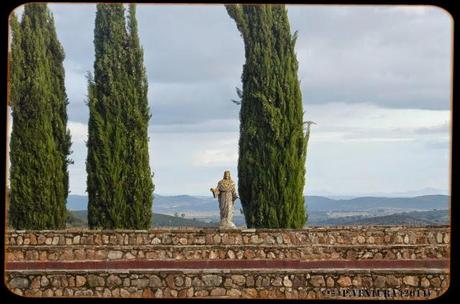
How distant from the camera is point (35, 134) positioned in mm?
22062

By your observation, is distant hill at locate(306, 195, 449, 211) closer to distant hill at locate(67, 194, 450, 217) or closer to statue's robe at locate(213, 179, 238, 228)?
distant hill at locate(67, 194, 450, 217)

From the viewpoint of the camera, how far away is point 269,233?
18625 mm

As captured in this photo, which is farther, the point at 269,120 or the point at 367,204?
the point at 367,204

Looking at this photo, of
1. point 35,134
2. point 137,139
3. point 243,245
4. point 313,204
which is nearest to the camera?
point 243,245

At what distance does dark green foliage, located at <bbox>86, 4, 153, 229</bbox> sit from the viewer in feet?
72.1

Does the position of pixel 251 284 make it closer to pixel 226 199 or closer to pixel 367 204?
pixel 226 199

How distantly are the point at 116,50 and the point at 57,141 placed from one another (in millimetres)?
2786

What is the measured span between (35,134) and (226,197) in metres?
5.53

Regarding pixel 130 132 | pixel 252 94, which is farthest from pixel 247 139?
pixel 130 132

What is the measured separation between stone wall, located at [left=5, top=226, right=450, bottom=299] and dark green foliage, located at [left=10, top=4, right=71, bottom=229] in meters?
2.74

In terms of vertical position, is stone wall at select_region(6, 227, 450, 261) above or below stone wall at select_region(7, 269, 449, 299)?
above

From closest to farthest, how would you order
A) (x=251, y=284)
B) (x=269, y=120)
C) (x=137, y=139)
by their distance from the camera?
(x=251, y=284), (x=269, y=120), (x=137, y=139)

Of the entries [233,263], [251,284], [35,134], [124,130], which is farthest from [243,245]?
[35,134]

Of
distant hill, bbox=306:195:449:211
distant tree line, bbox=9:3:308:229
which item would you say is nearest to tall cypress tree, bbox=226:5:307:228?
distant tree line, bbox=9:3:308:229
